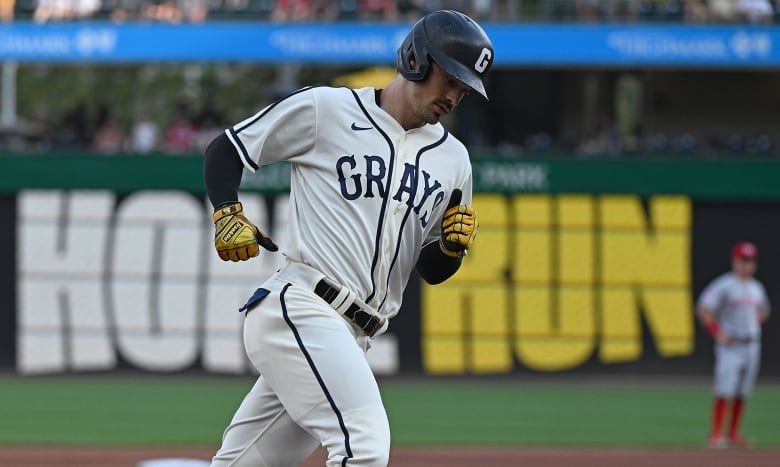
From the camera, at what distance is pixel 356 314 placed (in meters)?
4.85

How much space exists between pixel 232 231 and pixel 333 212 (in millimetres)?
383

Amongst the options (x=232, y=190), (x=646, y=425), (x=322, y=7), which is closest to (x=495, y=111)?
(x=322, y=7)

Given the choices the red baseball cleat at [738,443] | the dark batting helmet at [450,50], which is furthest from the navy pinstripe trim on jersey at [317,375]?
the red baseball cleat at [738,443]

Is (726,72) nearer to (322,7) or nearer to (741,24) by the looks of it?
(741,24)

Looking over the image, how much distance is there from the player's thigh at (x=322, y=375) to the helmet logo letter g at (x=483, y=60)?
38.6 inches

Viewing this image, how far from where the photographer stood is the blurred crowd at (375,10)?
62.3 ft

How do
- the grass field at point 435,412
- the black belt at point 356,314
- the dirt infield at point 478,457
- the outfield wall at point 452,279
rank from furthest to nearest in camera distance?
the outfield wall at point 452,279 → the grass field at point 435,412 → the dirt infield at point 478,457 → the black belt at point 356,314

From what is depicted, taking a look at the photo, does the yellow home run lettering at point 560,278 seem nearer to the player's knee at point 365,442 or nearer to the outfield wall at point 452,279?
the outfield wall at point 452,279

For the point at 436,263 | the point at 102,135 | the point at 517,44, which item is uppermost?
the point at 517,44

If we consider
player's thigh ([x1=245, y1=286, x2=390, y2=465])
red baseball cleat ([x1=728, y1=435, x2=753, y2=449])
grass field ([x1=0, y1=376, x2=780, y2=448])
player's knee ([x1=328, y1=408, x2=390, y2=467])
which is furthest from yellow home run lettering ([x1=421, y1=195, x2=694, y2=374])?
player's knee ([x1=328, y1=408, x2=390, y2=467])

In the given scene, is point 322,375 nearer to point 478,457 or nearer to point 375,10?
point 478,457

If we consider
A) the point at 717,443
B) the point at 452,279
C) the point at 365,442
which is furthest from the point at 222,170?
the point at 452,279

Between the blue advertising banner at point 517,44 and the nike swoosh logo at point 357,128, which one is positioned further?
the blue advertising banner at point 517,44

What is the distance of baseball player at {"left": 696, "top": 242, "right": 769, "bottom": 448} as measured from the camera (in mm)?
12383
